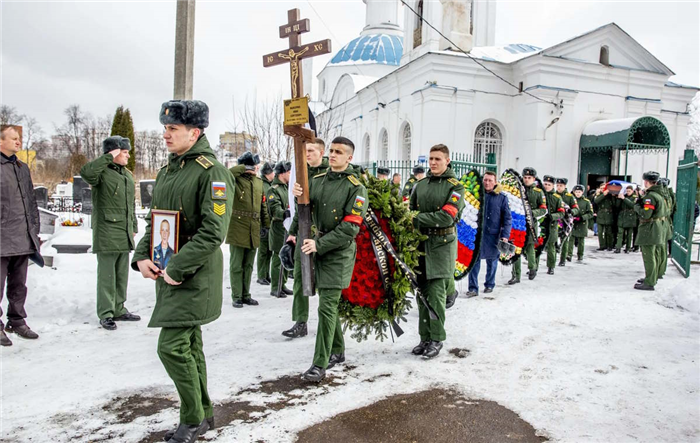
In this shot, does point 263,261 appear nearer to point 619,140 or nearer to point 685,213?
point 685,213

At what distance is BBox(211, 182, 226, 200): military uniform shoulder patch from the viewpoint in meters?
2.98

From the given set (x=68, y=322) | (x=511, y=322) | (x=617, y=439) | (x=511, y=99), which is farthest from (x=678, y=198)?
(x=511, y=99)

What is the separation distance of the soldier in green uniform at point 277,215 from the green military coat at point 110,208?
6.77 ft

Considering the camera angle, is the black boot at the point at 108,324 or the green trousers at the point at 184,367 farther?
the black boot at the point at 108,324

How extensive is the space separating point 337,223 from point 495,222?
448cm

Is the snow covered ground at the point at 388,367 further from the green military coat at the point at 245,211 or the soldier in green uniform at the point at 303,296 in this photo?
the green military coat at the point at 245,211

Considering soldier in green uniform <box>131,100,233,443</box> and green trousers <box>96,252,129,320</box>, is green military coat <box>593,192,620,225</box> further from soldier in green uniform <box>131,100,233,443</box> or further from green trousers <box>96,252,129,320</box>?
soldier in green uniform <box>131,100,233,443</box>

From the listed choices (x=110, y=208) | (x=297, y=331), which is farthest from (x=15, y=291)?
(x=297, y=331)

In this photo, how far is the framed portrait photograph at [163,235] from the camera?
Result: 2.98 m

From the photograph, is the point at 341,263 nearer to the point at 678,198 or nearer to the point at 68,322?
the point at 68,322

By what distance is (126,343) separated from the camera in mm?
5133

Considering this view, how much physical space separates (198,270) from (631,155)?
24338 millimetres

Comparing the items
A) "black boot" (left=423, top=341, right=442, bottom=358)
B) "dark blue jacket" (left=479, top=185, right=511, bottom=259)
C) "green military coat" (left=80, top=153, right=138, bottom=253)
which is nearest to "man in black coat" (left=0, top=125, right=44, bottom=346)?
"green military coat" (left=80, top=153, right=138, bottom=253)

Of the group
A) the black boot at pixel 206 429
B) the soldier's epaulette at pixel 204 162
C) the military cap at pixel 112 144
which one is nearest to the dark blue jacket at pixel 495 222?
the military cap at pixel 112 144
